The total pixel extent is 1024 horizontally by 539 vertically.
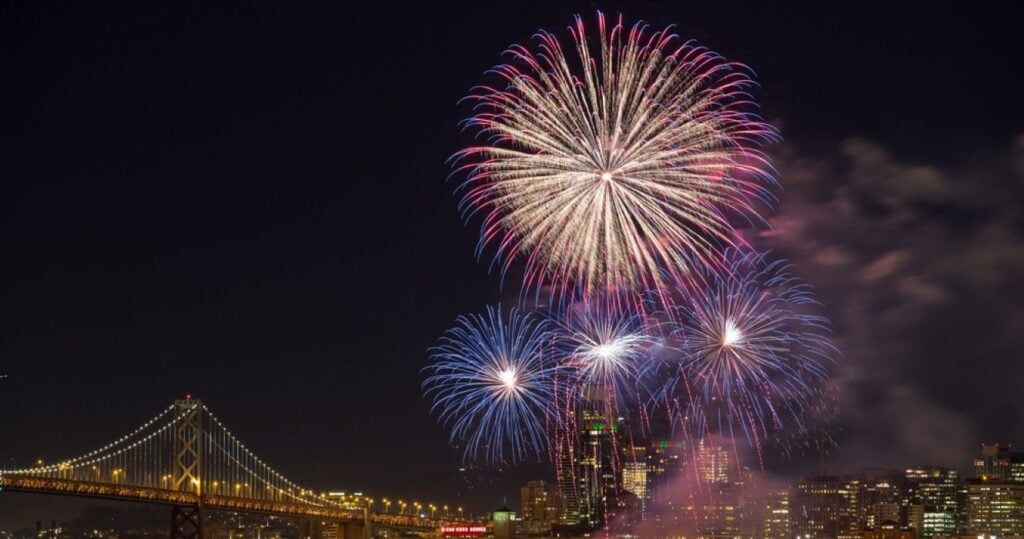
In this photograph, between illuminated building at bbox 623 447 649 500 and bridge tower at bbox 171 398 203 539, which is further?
→ illuminated building at bbox 623 447 649 500

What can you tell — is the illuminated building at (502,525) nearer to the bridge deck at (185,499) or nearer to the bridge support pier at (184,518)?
the bridge deck at (185,499)

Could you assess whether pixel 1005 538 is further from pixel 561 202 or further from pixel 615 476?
pixel 561 202

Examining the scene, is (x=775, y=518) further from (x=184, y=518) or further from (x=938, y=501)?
(x=184, y=518)

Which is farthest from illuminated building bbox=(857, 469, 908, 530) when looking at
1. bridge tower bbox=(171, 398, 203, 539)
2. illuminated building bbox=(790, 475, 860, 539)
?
bridge tower bbox=(171, 398, 203, 539)

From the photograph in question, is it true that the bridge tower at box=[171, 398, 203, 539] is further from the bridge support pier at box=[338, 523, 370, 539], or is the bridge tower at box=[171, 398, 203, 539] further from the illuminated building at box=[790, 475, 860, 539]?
the illuminated building at box=[790, 475, 860, 539]

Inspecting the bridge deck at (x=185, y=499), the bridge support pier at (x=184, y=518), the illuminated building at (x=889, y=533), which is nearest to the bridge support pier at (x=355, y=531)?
the bridge deck at (x=185, y=499)

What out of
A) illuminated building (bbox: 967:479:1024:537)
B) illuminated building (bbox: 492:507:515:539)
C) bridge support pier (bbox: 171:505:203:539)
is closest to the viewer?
bridge support pier (bbox: 171:505:203:539)
